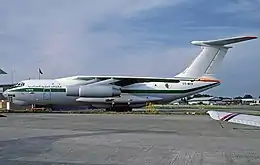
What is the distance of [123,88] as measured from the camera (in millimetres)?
37531

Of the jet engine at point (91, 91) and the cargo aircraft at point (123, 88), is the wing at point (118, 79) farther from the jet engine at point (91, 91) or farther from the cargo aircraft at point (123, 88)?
the jet engine at point (91, 91)

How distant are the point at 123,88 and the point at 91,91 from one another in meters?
3.51

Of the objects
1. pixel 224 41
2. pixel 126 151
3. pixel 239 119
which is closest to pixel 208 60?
pixel 224 41

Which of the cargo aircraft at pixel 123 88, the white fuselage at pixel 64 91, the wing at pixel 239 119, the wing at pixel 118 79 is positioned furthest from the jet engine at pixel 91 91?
the wing at pixel 239 119

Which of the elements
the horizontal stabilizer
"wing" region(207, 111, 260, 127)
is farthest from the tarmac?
the horizontal stabilizer

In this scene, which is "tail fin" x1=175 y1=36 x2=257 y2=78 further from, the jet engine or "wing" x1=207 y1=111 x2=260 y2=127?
"wing" x1=207 y1=111 x2=260 y2=127

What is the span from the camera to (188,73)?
3784 cm

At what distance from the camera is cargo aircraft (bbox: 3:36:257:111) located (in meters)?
35.9

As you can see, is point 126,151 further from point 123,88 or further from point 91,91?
point 123,88

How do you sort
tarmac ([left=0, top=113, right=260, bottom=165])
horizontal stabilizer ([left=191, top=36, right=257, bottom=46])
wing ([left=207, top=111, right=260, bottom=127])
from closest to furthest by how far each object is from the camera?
wing ([left=207, top=111, right=260, bottom=127]), tarmac ([left=0, top=113, right=260, bottom=165]), horizontal stabilizer ([left=191, top=36, right=257, bottom=46])

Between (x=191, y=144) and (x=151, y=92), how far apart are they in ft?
84.9

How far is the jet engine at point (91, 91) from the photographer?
116 ft

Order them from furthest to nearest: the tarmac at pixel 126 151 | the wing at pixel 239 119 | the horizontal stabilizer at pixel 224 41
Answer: the horizontal stabilizer at pixel 224 41 < the tarmac at pixel 126 151 < the wing at pixel 239 119

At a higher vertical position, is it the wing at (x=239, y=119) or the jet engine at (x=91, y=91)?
the jet engine at (x=91, y=91)
